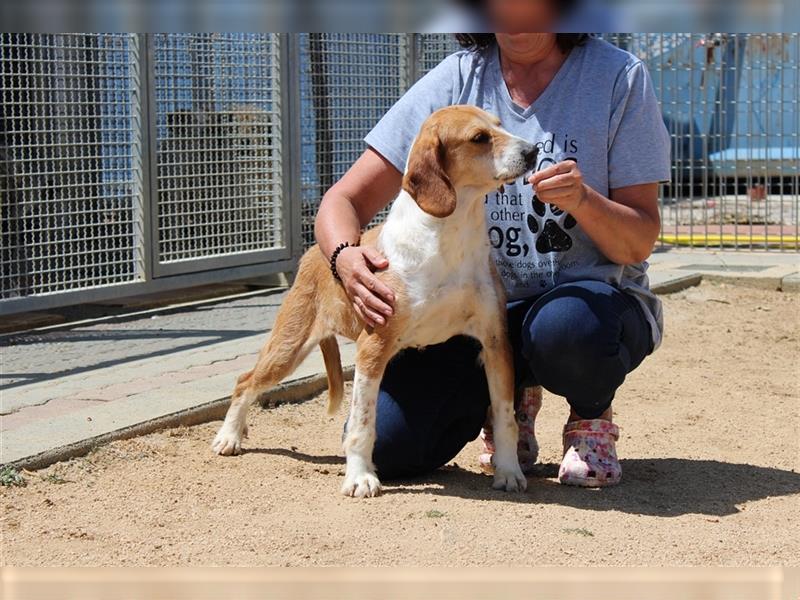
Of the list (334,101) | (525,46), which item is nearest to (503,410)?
A: (525,46)

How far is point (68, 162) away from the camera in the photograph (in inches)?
259

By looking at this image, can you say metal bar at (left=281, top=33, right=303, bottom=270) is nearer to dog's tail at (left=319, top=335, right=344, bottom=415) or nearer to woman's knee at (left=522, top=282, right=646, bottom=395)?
dog's tail at (left=319, top=335, right=344, bottom=415)

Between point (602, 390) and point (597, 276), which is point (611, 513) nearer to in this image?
point (602, 390)

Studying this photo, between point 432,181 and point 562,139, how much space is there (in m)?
0.48

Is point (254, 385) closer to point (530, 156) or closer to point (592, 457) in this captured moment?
point (592, 457)

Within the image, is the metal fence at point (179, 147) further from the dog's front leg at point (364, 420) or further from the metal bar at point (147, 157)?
the dog's front leg at point (364, 420)

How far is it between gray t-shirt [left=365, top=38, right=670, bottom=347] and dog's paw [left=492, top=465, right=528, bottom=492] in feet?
1.92

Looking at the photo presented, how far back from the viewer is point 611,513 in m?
3.54

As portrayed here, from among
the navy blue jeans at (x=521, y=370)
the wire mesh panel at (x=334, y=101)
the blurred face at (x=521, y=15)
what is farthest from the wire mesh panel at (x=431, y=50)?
the blurred face at (x=521, y=15)

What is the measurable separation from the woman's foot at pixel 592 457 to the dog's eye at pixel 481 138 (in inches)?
39.7

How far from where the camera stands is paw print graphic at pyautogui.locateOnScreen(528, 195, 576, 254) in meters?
3.78

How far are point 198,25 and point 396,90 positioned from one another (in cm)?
835

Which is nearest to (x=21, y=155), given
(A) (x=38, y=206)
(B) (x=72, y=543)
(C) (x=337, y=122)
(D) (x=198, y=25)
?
(A) (x=38, y=206)

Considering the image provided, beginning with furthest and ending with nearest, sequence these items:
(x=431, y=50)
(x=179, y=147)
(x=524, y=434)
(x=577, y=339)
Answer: (x=431, y=50)
(x=179, y=147)
(x=524, y=434)
(x=577, y=339)
